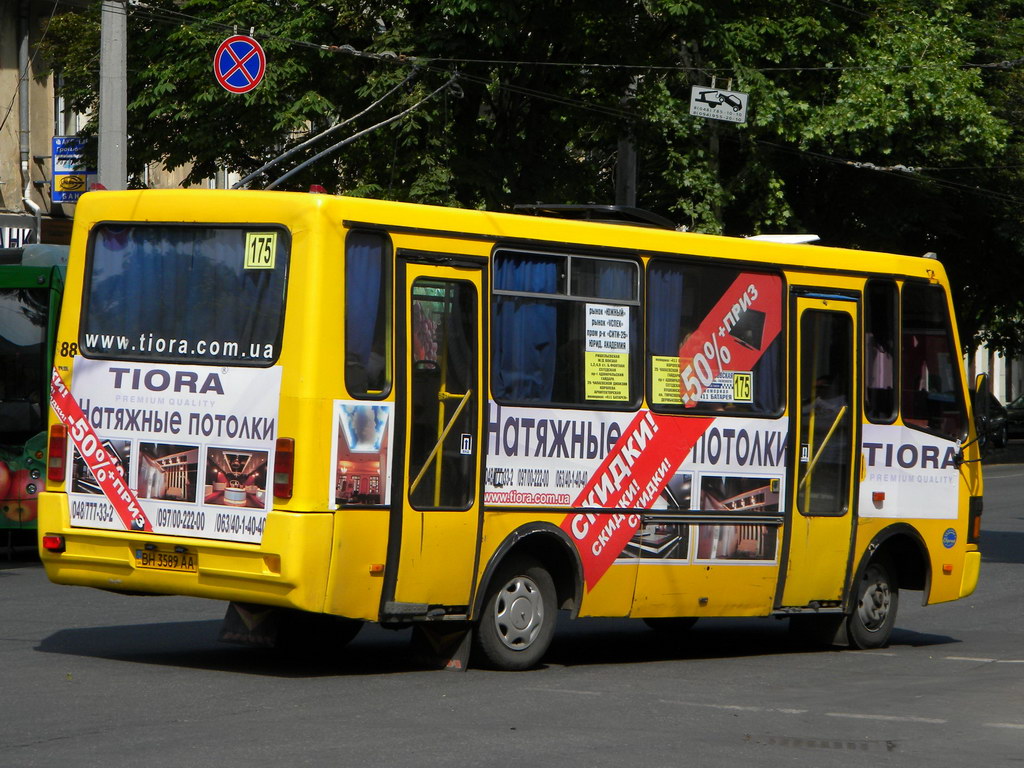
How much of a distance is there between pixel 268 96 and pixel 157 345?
60.0 ft

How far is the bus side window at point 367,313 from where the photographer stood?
9.57m

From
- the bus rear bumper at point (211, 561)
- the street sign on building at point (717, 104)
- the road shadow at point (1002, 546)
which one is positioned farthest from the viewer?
the street sign on building at point (717, 104)

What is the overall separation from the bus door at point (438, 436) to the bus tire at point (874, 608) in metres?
3.67

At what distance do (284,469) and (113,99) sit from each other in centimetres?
1337

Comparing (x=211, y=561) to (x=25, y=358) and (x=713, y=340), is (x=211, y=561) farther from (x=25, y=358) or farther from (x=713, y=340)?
(x=25, y=358)

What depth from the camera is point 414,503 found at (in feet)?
32.2

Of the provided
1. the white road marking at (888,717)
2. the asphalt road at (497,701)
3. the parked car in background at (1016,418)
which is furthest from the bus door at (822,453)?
the parked car in background at (1016,418)

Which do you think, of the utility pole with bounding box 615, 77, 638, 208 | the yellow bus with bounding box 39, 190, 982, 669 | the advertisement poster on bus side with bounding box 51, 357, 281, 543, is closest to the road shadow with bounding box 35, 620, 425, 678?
the yellow bus with bounding box 39, 190, 982, 669

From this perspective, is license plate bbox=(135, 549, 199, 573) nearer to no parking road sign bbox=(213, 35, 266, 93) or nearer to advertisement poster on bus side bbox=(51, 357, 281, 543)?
advertisement poster on bus side bbox=(51, 357, 281, 543)

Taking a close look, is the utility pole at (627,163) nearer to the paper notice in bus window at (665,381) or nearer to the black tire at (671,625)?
the black tire at (671,625)

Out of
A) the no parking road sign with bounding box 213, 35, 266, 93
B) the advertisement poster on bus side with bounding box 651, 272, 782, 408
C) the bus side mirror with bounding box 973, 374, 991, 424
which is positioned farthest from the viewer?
the no parking road sign with bounding box 213, 35, 266, 93

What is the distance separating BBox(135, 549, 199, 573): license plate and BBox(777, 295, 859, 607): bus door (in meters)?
4.15

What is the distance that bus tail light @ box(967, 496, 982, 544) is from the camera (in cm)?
1330

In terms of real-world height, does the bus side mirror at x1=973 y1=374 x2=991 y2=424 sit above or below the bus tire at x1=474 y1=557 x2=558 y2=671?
above
